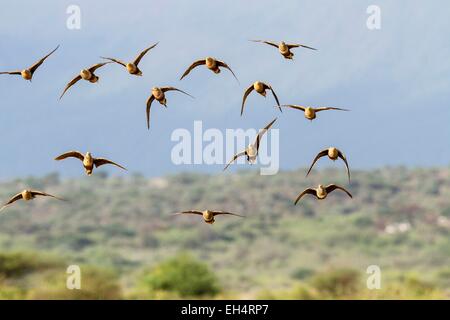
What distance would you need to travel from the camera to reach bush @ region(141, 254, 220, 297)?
43.7 meters

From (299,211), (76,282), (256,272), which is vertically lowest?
(76,282)

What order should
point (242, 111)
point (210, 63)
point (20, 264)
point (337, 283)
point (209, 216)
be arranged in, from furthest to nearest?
point (20, 264)
point (337, 283)
point (210, 63)
point (242, 111)
point (209, 216)

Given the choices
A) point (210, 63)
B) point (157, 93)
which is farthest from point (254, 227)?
point (157, 93)

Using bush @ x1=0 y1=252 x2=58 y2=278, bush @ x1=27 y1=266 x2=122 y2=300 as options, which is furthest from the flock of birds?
bush @ x1=0 y1=252 x2=58 y2=278

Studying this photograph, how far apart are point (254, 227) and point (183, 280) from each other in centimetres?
3664

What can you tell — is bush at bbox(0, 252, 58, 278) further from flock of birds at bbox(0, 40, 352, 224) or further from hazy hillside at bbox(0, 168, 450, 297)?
flock of birds at bbox(0, 40, 352, 224)

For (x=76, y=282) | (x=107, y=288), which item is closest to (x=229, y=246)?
(x=107, y=288)

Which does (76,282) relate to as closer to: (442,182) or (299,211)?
(299,211)

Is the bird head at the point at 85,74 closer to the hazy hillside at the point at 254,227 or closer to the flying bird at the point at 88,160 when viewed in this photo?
the flying bird at the point at 88,160

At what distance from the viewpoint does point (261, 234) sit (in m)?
79.7

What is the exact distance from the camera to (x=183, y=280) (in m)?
44.3

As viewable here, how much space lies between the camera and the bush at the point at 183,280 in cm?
4369

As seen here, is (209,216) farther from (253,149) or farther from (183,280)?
(183,280)

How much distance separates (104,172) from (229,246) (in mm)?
23834
